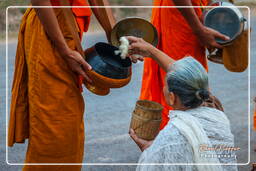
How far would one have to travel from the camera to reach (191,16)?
3.01 m

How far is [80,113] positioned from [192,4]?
2.91 feet

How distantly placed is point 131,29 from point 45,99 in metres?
0.57

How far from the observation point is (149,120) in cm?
262

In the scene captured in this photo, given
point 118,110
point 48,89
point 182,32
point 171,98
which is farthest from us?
point 118,110

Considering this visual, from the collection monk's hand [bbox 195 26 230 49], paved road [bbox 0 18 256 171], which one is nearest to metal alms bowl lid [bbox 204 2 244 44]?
monk's hand [bbox 195 26 230 49]

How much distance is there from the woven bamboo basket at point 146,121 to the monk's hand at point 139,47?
241 mm

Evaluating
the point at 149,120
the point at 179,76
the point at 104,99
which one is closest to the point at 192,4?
the point at 149,120

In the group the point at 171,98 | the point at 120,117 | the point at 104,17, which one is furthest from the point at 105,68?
the point at 120,117

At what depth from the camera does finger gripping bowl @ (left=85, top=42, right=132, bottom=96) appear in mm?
2691

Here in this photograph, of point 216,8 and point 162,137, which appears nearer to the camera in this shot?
point 162,137

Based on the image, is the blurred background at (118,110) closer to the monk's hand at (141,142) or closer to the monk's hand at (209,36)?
the monk's hand at (209,36)

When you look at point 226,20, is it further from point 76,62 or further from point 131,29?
point 76,62

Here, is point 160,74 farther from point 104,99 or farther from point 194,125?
point 104,99

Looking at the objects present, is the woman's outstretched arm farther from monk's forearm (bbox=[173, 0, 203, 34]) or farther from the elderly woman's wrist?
monk's forearm (bbox=[173, 0, 203, 34])
